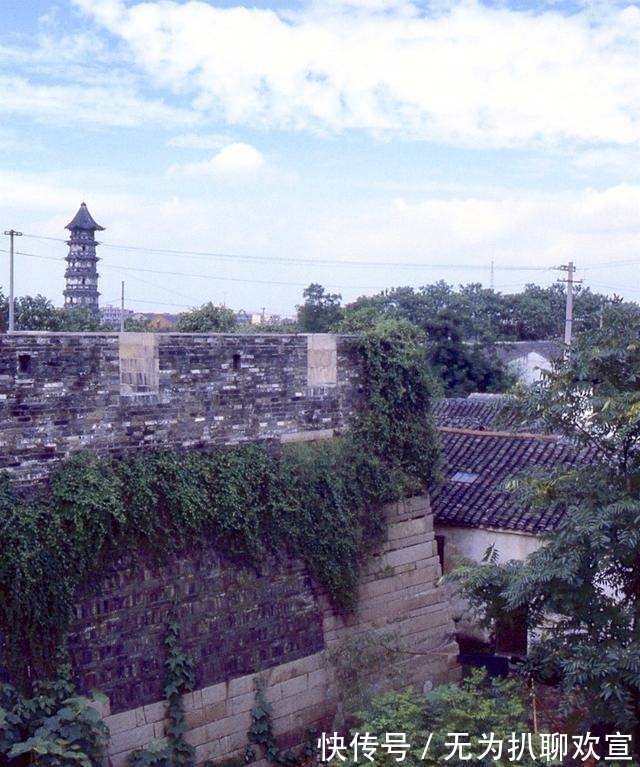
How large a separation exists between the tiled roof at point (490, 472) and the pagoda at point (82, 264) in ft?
81.3

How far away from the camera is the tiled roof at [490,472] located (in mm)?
12117

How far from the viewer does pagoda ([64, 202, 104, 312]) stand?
35500mm

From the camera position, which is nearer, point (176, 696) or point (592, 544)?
point (592, 544)

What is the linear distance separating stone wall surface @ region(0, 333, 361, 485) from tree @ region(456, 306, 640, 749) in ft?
9.80

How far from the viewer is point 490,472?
42.9 feet

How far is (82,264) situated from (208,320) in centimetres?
1727

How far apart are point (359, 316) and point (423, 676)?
4414 mm

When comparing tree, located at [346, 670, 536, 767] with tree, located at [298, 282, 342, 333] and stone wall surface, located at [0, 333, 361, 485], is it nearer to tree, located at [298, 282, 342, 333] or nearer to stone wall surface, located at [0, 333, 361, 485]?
stone wall surface, located at [0, 333, 361, 485]

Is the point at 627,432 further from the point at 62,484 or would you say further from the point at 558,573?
the point at 62,484

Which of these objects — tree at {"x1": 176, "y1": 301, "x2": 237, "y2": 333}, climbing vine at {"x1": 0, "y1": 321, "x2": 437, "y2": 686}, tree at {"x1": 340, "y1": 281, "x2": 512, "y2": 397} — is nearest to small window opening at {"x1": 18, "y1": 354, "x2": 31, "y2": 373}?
climbing vine at {"x1": 0, "y1": 321, "x2": 437, "y2": 686}

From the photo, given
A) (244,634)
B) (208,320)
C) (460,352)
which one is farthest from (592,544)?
(460,352)

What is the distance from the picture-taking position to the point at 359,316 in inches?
425

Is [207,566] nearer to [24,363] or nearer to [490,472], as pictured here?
[24,363]

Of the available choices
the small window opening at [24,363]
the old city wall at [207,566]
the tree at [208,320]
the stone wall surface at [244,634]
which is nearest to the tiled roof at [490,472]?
the stone wall surface at [244,634]
